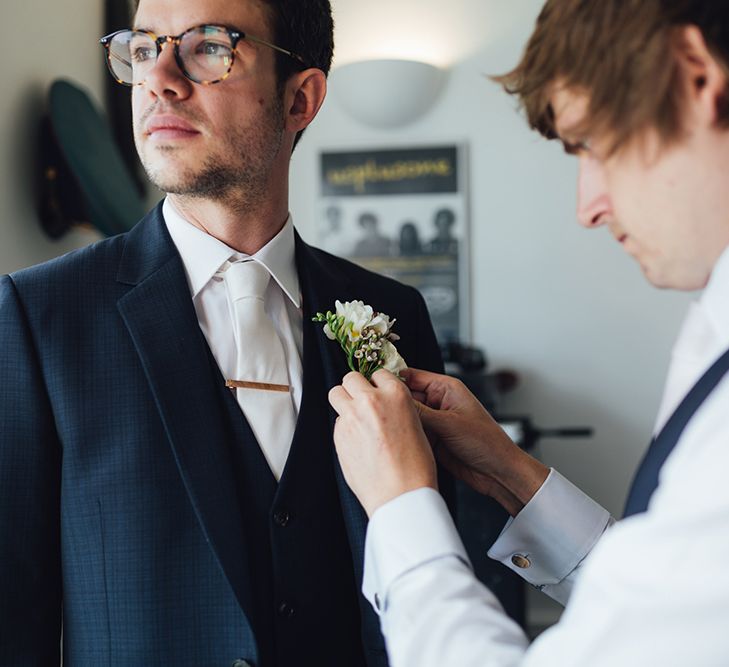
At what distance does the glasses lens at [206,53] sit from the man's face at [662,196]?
611 mm

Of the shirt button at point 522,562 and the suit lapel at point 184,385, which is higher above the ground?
the suit lapel at point 184,385

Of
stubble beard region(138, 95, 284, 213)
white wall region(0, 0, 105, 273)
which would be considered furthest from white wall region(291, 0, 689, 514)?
stubble beard region(138, 95, 284, 213)

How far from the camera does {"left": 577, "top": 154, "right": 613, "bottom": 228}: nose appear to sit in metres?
1.01

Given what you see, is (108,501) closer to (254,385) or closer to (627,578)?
(254,385)

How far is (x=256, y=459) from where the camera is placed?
128 cm

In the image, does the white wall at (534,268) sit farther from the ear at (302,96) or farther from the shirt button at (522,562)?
the shirt button at (522,562)

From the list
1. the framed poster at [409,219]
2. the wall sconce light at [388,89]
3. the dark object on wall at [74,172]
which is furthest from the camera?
the framed poster at [409,219]

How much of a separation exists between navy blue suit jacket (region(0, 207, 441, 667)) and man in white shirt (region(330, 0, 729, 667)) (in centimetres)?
23

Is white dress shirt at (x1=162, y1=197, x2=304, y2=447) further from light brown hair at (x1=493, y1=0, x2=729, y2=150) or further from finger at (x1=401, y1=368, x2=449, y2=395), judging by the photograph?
light brown hair at (x1=493, y1=0, x2=729, y2=150)

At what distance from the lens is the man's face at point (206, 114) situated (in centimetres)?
135

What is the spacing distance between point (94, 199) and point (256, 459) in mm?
1427

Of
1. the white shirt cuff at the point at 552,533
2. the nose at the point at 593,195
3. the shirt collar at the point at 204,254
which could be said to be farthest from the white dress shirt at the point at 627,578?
the shirt collar at the point at 204,254

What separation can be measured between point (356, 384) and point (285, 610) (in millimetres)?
356

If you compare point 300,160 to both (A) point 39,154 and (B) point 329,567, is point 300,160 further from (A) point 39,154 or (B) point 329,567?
(B) point 329,567
